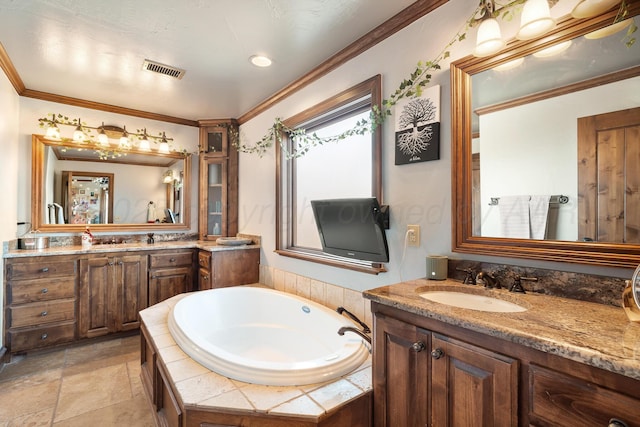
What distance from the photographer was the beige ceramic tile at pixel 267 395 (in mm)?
1172

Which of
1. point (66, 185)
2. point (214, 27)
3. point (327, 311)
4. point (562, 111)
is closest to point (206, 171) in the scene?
point (66, 185)

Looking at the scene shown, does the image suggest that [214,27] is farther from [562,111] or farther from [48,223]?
[48,223]

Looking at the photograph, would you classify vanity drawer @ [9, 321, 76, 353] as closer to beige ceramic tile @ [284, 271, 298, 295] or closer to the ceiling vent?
beige ceramic tile @ [284, 271, 298, 295]

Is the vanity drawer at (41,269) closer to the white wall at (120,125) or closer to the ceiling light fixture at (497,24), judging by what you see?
the white wall at (120,125)

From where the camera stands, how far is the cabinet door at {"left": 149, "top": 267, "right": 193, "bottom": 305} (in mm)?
3162

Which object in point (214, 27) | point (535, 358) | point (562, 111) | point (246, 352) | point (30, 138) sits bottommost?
point (246, 352)

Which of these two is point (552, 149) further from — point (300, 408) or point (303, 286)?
point (303, 286)

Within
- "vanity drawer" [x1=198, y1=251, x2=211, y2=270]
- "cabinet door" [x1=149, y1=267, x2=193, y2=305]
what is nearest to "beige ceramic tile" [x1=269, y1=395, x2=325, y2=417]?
"vanity drawer" [x1=198, y1=251, x2=211, y2=270]

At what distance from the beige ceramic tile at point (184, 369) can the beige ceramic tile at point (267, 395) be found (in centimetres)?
27

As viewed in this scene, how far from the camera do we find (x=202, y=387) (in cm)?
128

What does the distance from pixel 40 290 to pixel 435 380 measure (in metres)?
3.30

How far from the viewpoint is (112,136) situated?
3404mm

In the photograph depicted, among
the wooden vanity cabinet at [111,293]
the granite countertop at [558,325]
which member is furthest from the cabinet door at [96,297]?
the granite countertop at [558,325]

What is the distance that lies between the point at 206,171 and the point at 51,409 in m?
2.63
